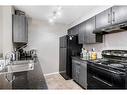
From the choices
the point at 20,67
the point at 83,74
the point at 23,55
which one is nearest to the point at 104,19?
the point at 83,74

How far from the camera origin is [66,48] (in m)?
4.41

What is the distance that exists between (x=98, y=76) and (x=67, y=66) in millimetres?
2076

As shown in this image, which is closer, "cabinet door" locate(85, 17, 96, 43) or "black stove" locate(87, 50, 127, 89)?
"black stove" locate(87, 50, 127, 89)

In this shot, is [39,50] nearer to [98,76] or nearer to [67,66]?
[67,66]

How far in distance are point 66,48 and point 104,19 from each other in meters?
1.94

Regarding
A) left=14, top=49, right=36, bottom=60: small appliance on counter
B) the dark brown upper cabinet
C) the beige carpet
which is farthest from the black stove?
left=14, top=49, right=36, bottom=60: small appliance on counter

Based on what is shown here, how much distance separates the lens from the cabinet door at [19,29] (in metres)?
3.34

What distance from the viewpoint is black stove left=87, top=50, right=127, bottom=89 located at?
74.9 inches

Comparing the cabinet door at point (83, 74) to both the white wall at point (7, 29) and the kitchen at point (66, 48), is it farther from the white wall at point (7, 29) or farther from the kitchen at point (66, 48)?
the white wall at point (7, 29)

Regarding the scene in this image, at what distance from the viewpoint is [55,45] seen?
5.47m

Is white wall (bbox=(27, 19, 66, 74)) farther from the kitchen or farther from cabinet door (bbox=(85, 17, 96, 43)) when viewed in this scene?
cabinet door (bbox=(85, 17, 96, 43))

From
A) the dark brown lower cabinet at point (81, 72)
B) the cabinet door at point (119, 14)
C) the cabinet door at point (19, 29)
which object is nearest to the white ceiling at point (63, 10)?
the cabinet door at point (19, 29)

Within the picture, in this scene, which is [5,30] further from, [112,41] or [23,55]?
[112,41]
